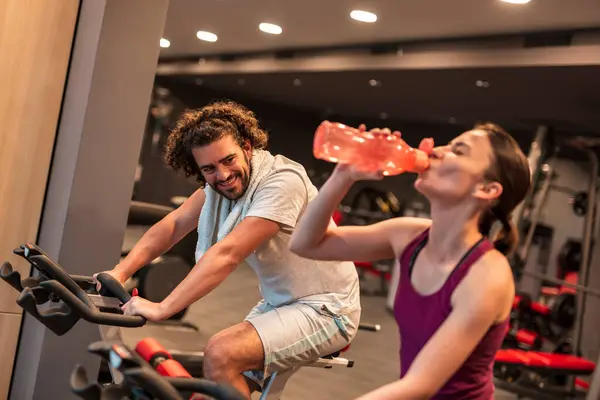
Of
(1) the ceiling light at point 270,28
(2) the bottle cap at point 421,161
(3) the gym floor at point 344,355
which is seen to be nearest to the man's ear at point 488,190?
(2) the bottle cap at point 421,161

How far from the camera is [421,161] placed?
1512 millimetres

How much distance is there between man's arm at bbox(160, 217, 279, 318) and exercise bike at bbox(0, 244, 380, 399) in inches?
6.4

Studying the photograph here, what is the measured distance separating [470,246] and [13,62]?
6.97 feet

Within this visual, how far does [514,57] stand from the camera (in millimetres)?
6340

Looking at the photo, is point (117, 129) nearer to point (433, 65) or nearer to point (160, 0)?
point (160, 0)

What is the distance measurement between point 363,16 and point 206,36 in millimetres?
2707

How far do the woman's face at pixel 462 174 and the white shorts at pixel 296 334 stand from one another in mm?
869

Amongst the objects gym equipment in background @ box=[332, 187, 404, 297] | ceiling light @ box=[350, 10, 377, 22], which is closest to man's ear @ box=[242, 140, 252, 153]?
ceiling light @ box=[350, 10, 377, 22]

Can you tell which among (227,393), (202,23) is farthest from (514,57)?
(227,393)

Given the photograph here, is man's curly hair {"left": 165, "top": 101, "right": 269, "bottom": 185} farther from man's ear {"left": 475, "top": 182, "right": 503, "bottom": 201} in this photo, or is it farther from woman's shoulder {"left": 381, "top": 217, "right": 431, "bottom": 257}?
man's ear {"left": 475, "top": 182, "right": 503, "bottom": 201}

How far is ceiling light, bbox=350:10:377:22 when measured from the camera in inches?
244

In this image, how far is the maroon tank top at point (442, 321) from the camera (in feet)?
4.74

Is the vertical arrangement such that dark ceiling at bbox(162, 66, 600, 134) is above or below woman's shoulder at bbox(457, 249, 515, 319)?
above

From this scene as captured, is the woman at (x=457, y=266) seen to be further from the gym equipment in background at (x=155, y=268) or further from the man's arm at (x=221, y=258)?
the gym equipment in background at (x=155, y=268)
